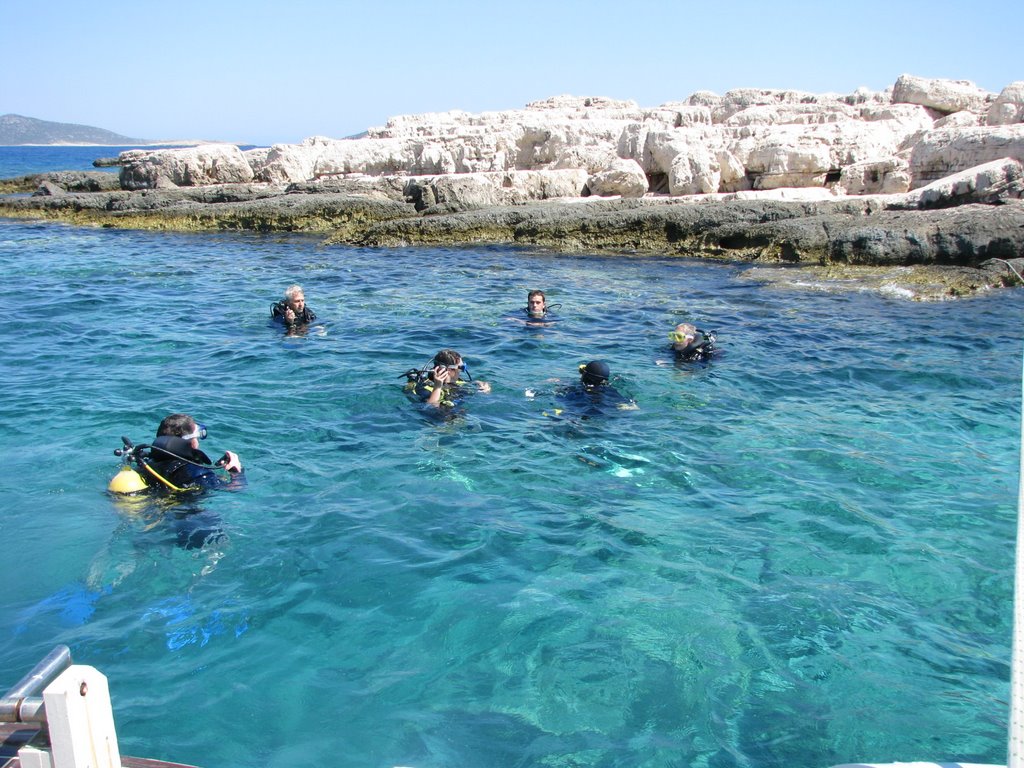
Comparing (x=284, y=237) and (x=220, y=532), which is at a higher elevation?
(x=284, y=237)

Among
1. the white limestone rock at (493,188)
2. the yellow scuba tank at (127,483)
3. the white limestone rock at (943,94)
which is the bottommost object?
the yellow scuba tank at (127,483)

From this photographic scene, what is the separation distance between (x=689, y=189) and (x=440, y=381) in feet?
48.4

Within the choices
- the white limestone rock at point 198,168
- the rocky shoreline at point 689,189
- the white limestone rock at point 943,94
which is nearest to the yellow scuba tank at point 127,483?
the rocky shoreline at point 689,189

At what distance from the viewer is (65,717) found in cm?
201

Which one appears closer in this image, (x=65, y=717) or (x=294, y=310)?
(x=65, y=717)

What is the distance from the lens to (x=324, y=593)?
4984 millimetres

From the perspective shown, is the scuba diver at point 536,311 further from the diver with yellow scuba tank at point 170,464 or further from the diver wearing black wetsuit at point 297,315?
the diver with yellow scuba tank at point 170,464

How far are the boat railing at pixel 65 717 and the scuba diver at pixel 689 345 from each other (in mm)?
8186

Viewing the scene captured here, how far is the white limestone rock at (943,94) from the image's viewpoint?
72.2 feet

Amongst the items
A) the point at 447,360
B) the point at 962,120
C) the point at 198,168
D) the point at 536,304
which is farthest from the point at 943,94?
the point at 198,168

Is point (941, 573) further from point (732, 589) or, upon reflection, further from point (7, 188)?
point (7, 188)

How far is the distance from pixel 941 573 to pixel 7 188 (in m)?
46.5

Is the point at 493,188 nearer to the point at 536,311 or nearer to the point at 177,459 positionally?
the point at 536,311

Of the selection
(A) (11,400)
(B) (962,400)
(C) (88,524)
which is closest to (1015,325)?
(B) (962,400)
